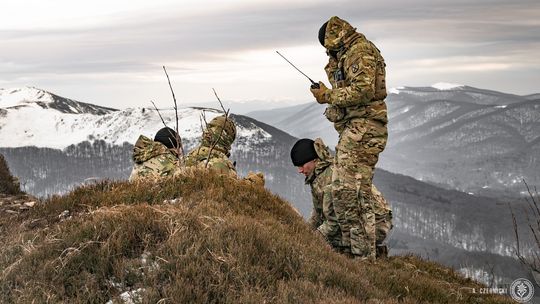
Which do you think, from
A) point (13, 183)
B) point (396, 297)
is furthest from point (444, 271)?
point (13, 183)

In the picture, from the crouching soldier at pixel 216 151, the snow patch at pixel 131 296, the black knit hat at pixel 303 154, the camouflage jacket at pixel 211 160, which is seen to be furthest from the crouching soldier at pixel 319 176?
the snow patch at pixel 131 296

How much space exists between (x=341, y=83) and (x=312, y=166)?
6.32 feet

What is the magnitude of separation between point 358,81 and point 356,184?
178 cm

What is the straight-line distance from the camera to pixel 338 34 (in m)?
8.41

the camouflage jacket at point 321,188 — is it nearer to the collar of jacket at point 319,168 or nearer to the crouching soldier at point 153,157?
the collar of jacket at point 319,168

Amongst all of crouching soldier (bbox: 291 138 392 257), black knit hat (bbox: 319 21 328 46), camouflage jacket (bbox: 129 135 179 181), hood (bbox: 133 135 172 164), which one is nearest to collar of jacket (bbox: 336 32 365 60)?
black knit hat (bbox: 319 21 328 46)

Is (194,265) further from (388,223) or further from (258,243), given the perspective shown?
(388,223)

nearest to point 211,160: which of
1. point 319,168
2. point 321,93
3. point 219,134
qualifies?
point 219,134

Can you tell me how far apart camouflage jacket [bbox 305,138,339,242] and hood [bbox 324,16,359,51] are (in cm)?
208

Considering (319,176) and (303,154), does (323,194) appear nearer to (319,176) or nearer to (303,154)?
(319,176)

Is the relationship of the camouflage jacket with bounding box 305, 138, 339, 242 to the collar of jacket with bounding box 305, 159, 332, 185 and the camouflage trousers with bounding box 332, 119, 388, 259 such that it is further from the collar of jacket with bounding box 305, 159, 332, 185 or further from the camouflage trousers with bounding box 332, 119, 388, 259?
the camouflage trousers with bounding box 332, 119, 388, 259

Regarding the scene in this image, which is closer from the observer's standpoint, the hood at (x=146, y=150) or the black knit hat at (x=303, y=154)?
the black knit hat at (x=303, y=154)

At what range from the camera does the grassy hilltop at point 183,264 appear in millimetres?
4105

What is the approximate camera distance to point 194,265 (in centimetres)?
435
